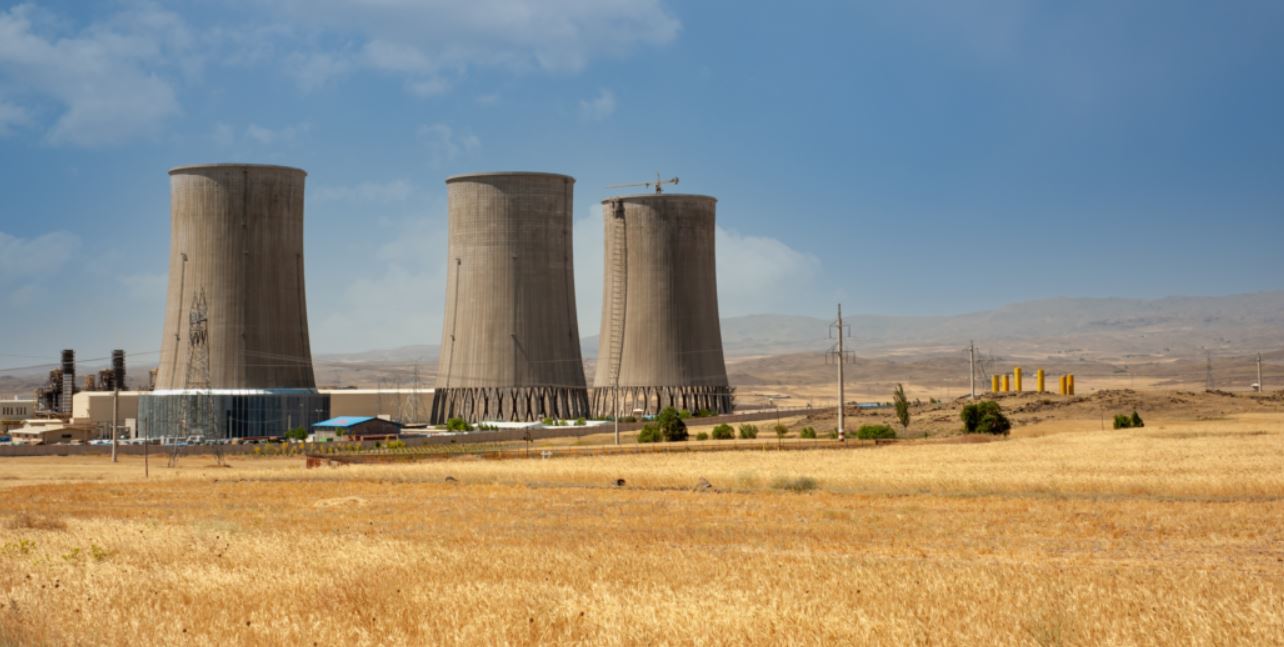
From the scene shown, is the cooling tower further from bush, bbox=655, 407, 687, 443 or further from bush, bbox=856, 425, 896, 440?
bush, bbox=856, 425, 896, 440

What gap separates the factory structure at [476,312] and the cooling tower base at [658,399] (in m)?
0.15

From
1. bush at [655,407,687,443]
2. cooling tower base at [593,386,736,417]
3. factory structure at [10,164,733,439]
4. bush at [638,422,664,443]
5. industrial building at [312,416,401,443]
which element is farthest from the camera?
cooling tower base at [593,386,736,417]

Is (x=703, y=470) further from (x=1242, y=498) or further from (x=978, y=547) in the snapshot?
(x=978, y=547)

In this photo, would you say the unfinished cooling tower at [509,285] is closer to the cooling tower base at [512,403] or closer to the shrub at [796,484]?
the cooling tower base at [512,403]

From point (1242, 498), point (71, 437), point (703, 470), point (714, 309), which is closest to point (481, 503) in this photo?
point (703, 470)

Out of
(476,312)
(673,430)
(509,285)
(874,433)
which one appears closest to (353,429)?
(476,312)

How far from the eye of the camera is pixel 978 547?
20141mm

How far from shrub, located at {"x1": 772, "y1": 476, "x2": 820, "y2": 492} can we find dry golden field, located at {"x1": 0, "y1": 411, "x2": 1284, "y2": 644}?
4.1 inches

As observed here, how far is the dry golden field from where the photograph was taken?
12203 mm

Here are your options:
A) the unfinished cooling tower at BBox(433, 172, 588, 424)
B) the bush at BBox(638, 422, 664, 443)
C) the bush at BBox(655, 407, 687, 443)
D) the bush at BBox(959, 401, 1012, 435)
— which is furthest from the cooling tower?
the bush at BBox(959, 401, 1012, 435)

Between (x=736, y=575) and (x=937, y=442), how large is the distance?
40692 millimetres

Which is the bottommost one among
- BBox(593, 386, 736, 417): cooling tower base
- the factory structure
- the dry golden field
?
the dry golden field

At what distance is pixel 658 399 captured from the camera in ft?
289

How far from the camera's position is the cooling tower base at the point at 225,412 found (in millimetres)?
77812
